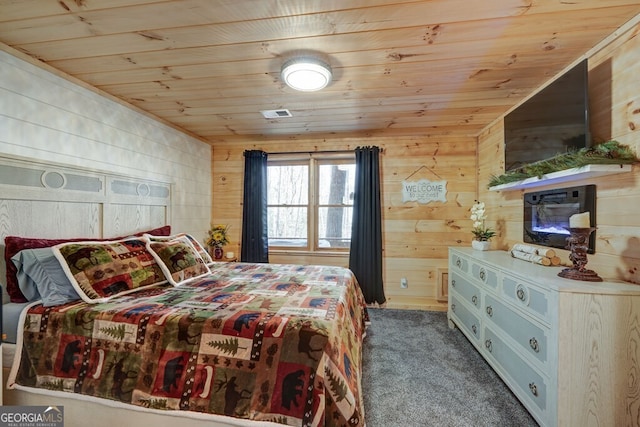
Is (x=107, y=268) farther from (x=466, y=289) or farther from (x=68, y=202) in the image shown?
(x=466, y=289)

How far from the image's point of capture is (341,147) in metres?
3.58

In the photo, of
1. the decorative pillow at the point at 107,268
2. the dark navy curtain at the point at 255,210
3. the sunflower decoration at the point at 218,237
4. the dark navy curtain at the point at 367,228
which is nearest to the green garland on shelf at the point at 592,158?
the dark navy curtain at the point at 367,228

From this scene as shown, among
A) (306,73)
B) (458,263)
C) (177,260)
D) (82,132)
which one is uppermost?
(306,73)

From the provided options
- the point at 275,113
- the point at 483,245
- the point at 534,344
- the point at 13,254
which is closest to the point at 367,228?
the point at 483,245

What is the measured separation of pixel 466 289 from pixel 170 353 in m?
2.42

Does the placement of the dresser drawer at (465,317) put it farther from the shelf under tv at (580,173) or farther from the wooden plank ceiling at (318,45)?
the wooden plank ceiling at (318,45)

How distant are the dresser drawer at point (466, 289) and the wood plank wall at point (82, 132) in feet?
10.2

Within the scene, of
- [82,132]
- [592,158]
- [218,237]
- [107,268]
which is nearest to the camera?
[592,158]

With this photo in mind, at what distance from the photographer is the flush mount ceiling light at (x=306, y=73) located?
172cm

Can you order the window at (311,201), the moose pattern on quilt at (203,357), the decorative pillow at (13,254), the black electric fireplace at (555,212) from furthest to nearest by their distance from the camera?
1. the window at (311,201)
2. the black electric fireplace at (555,212)
3. the decorative pillow at (13,254)
4. the moose pattern on quilt at (203,357)

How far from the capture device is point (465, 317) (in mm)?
2516

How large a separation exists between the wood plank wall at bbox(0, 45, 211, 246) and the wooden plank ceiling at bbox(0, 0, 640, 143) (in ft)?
0.43

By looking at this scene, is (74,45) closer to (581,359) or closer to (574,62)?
(574,62)

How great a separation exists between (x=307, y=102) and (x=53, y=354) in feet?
7.96
